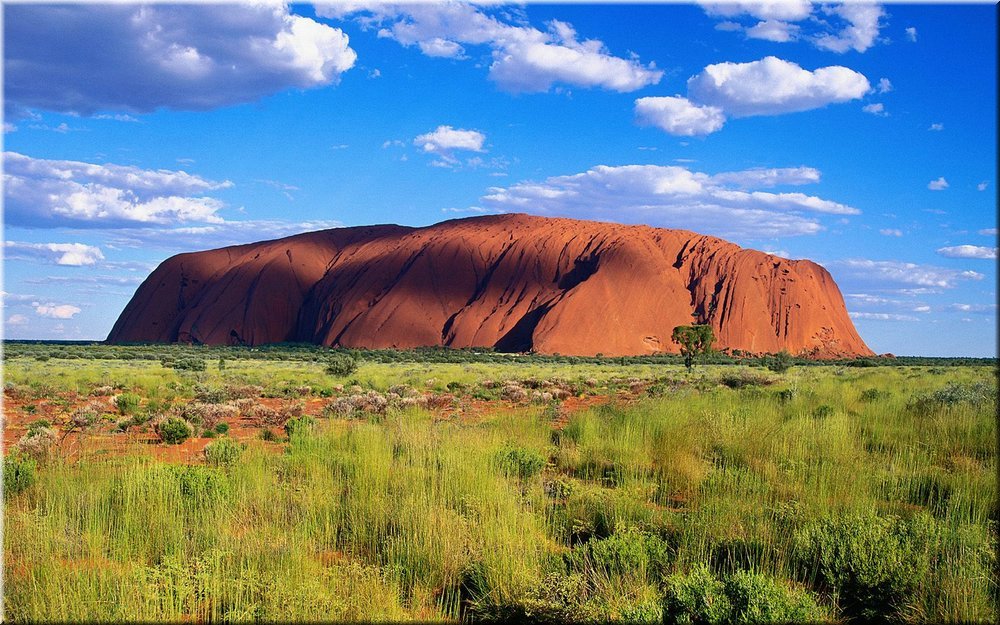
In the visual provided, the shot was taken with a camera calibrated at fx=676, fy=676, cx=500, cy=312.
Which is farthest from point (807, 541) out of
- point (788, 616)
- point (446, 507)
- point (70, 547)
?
point (70, 547)

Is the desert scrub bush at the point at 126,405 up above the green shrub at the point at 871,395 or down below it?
below

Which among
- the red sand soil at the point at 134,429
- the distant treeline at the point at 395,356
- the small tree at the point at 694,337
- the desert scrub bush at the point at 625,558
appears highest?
the small tree at the point at 694,337

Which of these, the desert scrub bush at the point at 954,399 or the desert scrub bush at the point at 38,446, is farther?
the desert scrub bush at the point at 954,399

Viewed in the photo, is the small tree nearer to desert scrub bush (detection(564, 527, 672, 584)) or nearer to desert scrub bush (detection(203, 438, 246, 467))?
Result: desert scrub bush (detection(203, 438, 246, 467))

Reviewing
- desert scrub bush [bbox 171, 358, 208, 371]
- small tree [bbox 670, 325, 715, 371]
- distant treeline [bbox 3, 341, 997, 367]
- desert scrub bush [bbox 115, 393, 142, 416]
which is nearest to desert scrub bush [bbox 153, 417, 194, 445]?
desert scrub bush [bbox 115, 393, 142, 416]

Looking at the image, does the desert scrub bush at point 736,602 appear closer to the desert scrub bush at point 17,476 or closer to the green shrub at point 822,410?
the desert scrub bush at point 17,476

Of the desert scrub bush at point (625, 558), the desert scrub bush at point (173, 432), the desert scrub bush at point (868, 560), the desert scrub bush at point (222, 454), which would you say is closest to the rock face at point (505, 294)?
the desert scrub bush at point (173, 432)

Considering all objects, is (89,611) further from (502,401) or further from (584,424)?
(502,401)
